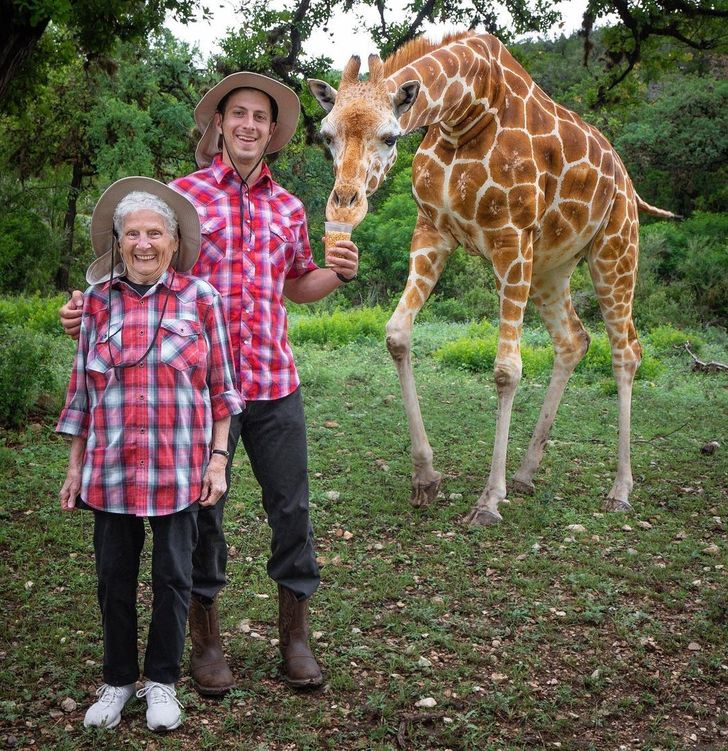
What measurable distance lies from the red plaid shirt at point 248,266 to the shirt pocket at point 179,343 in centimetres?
28

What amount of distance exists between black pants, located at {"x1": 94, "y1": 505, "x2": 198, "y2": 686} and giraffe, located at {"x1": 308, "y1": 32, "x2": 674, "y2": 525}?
8.01ft

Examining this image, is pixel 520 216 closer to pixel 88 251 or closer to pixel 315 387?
pixel 315 387

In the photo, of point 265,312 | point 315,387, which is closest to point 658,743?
point 265,312

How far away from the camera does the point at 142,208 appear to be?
294 cm

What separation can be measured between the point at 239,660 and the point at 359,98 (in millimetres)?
2857

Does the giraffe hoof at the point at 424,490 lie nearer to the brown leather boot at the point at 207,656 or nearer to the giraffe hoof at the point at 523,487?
the giraffe hoof at the point at 523,487

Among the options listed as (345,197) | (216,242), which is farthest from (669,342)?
(216,242)

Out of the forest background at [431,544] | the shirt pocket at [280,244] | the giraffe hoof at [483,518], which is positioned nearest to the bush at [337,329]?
the forest background at [431,544]

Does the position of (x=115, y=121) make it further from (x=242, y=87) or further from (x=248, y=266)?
(x=248, y=266)

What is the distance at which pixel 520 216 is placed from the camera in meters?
5.36

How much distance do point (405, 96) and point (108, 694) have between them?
323 cm

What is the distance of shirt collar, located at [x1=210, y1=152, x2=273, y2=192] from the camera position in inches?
129

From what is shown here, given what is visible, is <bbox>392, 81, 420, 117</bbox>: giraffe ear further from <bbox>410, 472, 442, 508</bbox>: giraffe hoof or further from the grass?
the grass

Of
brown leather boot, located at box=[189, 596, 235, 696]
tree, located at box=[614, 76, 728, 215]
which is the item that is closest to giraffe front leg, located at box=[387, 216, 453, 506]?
brown leather boot, located at box=[189, 596, 235, 696]
